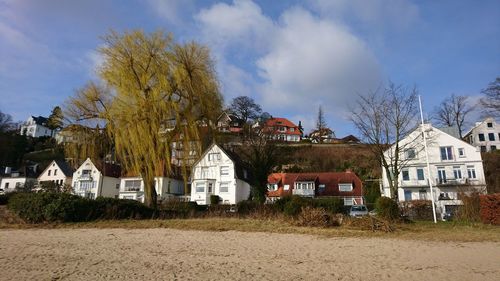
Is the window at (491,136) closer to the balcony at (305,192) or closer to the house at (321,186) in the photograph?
the house at (321,186)

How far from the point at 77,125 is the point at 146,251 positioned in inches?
670

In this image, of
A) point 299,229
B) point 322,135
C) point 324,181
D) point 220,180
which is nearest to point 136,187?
point 220,180

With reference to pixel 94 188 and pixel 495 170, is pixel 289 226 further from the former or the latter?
pixel 94 188

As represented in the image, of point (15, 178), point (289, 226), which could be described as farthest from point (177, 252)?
point (15, 178)

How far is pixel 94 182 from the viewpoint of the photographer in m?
57.3

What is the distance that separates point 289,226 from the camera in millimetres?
16219

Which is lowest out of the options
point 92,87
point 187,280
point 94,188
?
point 187,280

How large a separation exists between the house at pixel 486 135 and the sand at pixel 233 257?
66693 mm

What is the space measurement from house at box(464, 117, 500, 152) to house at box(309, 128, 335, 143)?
2912cm

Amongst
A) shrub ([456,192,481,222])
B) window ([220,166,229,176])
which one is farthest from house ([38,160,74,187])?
shrub ([456,192,481,222])

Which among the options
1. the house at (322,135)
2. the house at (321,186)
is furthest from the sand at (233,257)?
the house at (322,135)

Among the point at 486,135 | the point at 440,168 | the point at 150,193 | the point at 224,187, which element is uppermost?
the point at 486,135

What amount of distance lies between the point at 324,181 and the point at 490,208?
3213cm

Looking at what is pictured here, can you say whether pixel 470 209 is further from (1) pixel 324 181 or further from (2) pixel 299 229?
(1) pixel 324 181
